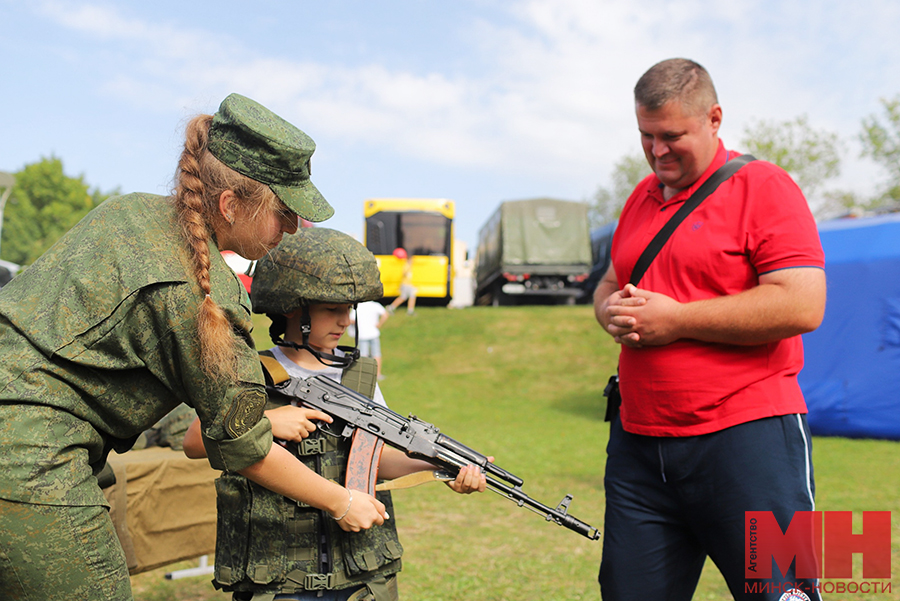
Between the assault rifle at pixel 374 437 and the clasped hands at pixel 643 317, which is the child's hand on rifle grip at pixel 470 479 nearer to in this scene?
the assault rifle at pixel 374 437

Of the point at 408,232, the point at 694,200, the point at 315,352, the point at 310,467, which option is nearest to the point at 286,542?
the point at 310,467

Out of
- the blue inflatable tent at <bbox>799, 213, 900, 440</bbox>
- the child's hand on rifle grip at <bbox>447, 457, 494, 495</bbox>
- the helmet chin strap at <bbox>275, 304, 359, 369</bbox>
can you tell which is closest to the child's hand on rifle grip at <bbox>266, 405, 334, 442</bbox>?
the helmet chin strap at <bbox>275, 304, 359, 369</bbox>

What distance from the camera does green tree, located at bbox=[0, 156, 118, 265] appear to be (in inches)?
2154

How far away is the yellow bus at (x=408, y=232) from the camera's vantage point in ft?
69.5

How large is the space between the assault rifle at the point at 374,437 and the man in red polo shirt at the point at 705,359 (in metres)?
0.30

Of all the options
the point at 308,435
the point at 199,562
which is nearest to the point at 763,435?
the point at 308,435

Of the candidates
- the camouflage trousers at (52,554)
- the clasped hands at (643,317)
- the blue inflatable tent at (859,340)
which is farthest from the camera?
the blue inflatable tent at (859,340)

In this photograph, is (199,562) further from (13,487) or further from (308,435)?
(13,487)

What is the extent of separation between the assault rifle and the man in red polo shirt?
30cm

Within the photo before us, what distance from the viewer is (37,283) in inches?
63.2

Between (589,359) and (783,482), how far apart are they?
14053mm

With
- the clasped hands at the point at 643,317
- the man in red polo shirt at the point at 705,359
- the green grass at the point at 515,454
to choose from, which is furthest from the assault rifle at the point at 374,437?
the green grass at the point at 515,454

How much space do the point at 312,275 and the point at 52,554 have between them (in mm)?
1257
